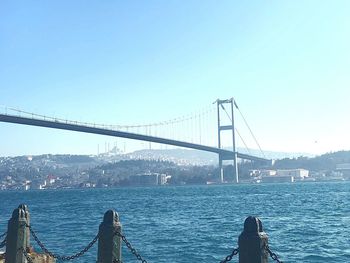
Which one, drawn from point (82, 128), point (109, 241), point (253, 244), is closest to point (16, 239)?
point (109, 241)

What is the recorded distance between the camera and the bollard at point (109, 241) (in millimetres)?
4059

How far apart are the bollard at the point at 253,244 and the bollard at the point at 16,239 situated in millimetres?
2733

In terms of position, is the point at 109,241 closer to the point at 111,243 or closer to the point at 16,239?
Result: the point at 111,243

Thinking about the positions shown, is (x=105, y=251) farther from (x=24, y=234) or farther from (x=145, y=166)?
(x=145, y=166)

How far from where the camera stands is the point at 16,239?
4.96 m

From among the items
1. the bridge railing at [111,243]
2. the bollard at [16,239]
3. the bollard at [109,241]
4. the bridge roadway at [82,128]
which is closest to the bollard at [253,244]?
the bridge railing at [111,243]

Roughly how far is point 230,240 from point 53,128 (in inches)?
1193

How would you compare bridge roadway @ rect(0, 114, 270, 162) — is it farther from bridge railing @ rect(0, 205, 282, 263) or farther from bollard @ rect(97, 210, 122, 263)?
bollard @ rect(97, 210, 122, 263)

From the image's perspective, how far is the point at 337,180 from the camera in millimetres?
98062

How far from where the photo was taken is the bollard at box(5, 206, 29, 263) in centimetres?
494

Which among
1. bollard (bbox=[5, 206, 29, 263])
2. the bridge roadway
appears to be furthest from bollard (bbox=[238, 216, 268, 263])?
the bridge roadway

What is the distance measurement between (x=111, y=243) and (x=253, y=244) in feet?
4.74

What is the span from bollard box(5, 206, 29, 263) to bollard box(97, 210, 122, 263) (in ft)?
4.13

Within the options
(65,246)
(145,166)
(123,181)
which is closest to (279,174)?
(123,181)
